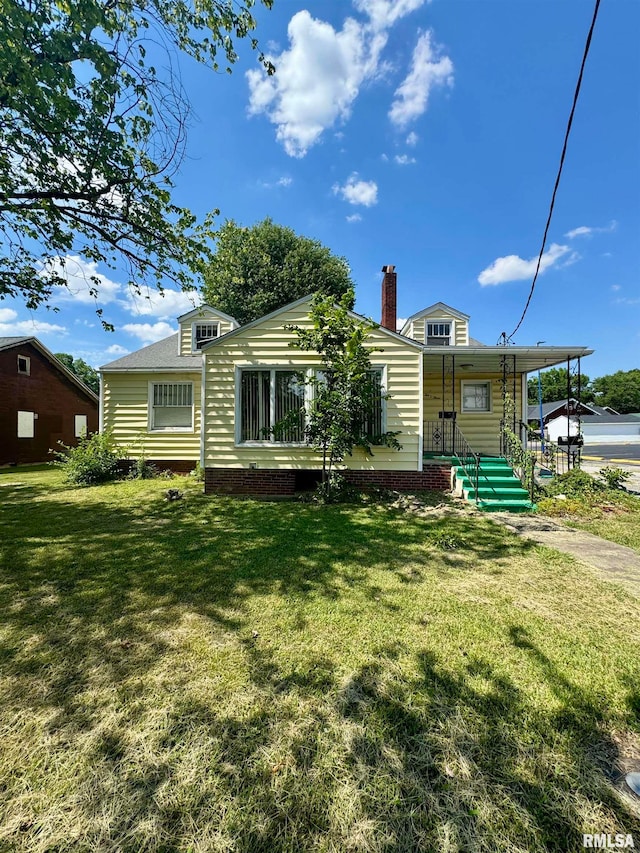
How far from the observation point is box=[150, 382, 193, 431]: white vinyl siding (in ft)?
36.5

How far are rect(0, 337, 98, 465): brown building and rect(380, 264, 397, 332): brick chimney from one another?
13.8 metres

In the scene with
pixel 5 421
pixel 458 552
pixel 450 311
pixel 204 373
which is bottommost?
pixel 458 552

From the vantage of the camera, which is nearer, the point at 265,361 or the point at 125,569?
the point at 125,569

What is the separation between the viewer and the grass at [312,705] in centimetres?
150

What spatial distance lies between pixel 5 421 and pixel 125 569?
693 inches

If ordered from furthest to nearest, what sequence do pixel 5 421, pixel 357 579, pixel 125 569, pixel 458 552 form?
pixel 5 421 < pixel 458 552 < pixel 125 569 < pixel 357 579

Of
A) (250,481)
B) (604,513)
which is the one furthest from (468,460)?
(250,481)

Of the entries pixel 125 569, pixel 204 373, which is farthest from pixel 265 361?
pixel 125 569

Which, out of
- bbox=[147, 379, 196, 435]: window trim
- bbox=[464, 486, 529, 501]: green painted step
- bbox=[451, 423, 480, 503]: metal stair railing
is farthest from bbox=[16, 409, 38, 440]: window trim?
bbox=[464, 486, 529, 501]: green painted step

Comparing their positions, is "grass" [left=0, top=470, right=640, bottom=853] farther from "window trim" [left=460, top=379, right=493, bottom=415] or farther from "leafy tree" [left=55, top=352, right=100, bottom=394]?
"leafy tree" [left=55, top=352, right=100, bottom=394]

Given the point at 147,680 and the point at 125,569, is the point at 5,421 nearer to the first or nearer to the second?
the point at 125,569

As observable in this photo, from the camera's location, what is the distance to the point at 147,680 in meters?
2.30

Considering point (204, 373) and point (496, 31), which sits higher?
point (496, 31)

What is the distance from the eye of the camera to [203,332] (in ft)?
37.7
